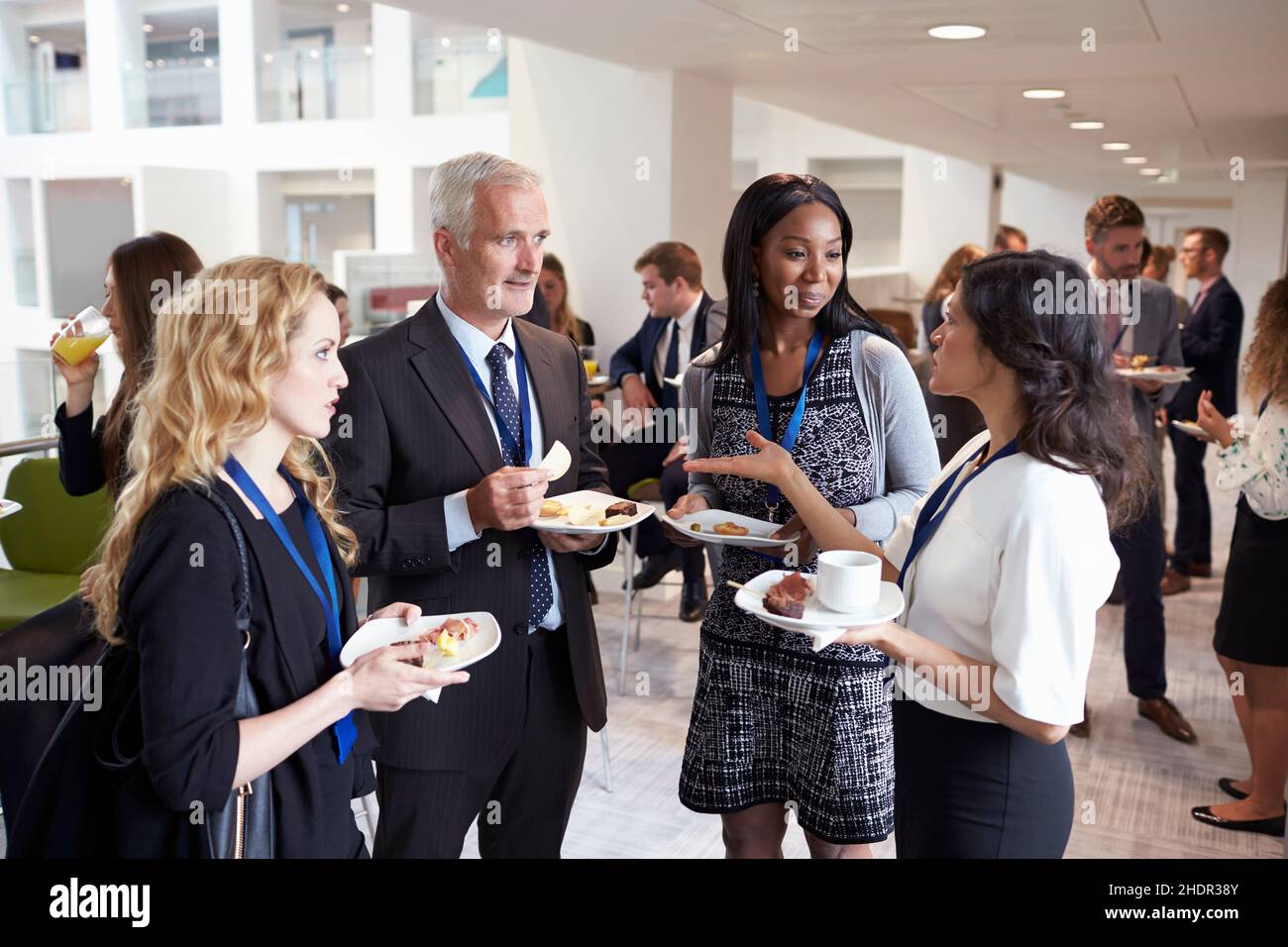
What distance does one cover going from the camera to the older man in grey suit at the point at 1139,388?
3582 mm

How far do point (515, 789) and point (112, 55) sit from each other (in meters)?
17.0

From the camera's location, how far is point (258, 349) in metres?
1.31

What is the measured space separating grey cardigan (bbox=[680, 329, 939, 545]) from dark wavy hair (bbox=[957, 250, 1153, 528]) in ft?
1.31

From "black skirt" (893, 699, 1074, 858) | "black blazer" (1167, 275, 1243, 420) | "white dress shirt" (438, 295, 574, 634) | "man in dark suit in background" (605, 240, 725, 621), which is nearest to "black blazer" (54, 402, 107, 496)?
"white dress shirt" (438, 295, 574, 634)

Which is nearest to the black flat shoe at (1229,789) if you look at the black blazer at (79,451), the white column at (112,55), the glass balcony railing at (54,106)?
the black blazer at (79,451)

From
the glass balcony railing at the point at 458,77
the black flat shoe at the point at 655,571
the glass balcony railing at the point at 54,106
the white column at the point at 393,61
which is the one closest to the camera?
the black flat shoe at the point at 655,571

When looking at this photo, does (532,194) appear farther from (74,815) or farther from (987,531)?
(74,815)

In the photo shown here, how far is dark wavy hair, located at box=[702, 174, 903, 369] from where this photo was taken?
1.88 meters

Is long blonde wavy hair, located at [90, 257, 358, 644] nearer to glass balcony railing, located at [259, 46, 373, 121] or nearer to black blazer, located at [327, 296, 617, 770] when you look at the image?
black blazer, located at [327, 296, 617, 770]

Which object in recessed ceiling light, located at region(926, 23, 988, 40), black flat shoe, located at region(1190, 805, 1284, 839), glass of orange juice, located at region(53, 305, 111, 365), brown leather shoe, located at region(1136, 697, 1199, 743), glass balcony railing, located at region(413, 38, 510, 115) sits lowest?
black flat shoe, located at region(1190, 805, 1284, 839)

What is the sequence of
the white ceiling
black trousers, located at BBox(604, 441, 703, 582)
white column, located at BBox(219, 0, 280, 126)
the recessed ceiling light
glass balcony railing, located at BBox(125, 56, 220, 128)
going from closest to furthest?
the white ceiling → the recessed ceiling light → black trousers, located at BBox(604, 441, 703, 582) → white column, located at BBox(219, 0, 280, 126) → glass balcony railing, located at BBox(125, 56, 220, 128)

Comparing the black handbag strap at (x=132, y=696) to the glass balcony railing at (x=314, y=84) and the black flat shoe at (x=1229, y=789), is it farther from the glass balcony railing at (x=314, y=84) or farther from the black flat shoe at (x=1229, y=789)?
the glass balcony railing at (x=314, y=84)

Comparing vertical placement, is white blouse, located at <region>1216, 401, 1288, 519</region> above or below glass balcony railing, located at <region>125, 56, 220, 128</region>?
below

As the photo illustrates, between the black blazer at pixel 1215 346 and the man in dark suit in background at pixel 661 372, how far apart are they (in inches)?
107
